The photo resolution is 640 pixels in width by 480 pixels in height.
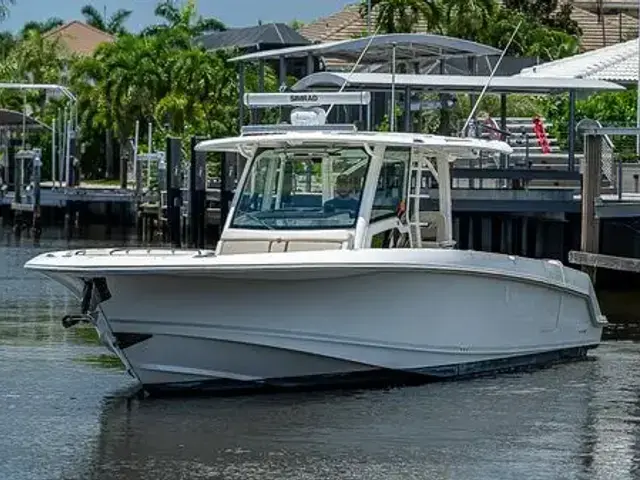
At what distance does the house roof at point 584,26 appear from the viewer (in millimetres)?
66394

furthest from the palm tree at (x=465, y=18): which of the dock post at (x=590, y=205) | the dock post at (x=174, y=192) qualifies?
the dock post at (x=590, y=205)

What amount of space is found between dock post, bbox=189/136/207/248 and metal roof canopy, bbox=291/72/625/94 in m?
9.34

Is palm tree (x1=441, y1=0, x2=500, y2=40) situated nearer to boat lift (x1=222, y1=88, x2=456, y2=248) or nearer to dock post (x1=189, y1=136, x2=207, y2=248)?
dock post (x1=189, y1=136, x2=207, y2=248)

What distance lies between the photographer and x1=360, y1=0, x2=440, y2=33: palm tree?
58.8 meters

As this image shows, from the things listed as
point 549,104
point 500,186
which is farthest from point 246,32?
point 500,186

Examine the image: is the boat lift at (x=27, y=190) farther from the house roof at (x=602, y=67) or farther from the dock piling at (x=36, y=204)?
the house roof at (x=602, y=67)

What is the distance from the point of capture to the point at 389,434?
16.0 meters

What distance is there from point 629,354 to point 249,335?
272 inches

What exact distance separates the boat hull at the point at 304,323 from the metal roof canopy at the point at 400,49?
28.0 feet

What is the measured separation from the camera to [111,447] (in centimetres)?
1534

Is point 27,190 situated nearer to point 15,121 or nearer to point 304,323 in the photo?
point 15,121

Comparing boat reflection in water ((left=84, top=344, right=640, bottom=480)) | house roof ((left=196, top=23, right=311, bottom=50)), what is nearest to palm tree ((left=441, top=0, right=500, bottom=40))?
house roof ((left=196, top=23, right=311, bottom=50))

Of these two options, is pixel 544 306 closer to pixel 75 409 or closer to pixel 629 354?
pixel 629 354

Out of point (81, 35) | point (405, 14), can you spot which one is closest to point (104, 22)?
point (81, 35)
